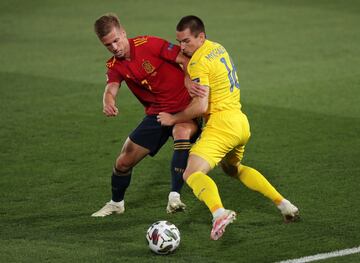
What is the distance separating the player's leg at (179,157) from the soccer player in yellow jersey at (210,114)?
1.42ft

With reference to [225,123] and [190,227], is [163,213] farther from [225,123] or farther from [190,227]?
A: [225,123]

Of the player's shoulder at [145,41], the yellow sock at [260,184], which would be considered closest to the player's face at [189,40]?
the player's shoulder at [145,41]

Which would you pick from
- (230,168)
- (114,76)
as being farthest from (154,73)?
(230,168)

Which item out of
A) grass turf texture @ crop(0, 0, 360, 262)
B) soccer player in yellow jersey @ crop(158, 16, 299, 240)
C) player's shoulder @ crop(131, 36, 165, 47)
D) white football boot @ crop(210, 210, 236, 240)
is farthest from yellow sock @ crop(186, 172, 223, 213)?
player's shoulder @ crop(131, 36, 165, 47)

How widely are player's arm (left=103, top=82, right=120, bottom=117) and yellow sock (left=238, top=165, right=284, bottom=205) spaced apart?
1292mm

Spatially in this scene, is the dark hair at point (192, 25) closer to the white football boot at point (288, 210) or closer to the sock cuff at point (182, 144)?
the sock cuff at point (182, 144)

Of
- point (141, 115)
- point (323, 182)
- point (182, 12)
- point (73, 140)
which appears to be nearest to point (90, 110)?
point (141, 115)

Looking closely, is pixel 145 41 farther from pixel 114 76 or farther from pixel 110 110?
pixel 110 110

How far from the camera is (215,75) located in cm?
765

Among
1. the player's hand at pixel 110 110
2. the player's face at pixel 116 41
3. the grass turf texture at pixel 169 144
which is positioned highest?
the player's face at pixel 116 41

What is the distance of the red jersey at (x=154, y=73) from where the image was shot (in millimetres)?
8266

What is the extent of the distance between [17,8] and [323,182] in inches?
573

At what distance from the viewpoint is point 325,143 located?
35.7 feet

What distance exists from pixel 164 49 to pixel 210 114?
0.87 m
